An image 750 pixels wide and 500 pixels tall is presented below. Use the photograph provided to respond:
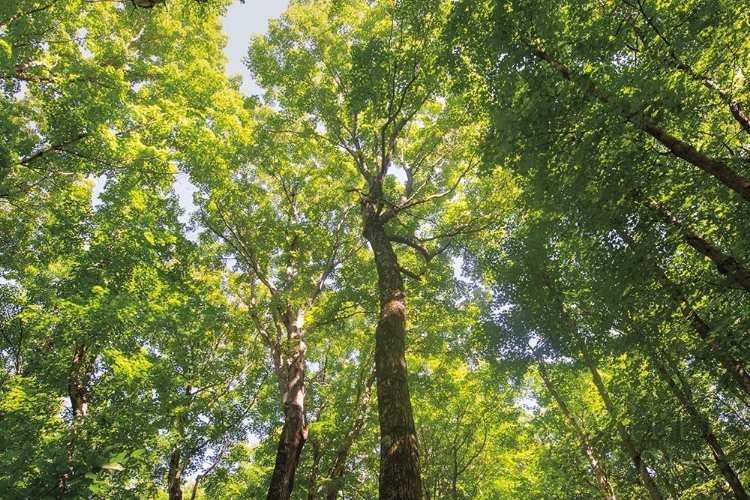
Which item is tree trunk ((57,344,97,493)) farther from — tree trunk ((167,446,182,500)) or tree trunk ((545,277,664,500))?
tree trunk ((545,277,664,500))

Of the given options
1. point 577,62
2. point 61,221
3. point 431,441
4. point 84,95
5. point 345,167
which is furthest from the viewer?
point 431,441

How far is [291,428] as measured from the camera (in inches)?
306

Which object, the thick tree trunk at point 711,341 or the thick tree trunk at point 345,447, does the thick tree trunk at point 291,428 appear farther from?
the thick tree trunk at point 711,341

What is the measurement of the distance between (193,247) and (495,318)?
9.48 metres

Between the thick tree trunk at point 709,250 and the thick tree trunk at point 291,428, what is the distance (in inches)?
298

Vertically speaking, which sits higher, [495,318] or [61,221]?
[61,221]

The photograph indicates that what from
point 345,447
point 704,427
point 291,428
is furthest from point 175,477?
point 704,427

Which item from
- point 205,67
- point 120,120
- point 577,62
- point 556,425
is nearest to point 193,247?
point 120,120

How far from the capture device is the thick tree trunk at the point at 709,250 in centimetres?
379

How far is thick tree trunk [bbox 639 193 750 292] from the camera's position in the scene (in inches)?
149

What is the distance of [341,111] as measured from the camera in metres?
10.6

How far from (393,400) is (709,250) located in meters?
4.29

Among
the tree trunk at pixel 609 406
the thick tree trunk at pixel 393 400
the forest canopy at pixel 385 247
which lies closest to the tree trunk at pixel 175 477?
the forest canopy at pixel 385 247

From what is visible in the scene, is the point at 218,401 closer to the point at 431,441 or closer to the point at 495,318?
the point at 431,441
